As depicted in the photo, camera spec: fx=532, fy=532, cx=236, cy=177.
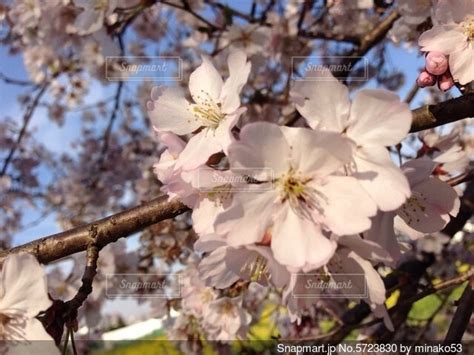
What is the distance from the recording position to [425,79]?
114 cm

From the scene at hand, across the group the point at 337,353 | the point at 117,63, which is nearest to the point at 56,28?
the point at 117,63

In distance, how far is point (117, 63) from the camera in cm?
354

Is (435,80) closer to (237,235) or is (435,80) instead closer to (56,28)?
(237,235)

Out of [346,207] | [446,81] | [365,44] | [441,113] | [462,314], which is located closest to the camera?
[346,207]

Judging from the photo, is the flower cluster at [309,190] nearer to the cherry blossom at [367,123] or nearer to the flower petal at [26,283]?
the cherry blossom at [367,123]

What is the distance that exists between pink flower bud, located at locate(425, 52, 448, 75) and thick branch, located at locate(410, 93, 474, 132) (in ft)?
0.58

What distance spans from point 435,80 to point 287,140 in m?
0.46

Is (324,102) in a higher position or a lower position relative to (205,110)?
lower

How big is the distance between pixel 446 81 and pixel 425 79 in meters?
0.04

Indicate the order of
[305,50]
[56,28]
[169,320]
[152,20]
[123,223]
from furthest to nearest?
[152,20]
[305,50]
[56,28]
[169,320]
[123,223]

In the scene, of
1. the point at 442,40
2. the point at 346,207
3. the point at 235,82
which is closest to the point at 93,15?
the point at 235,82

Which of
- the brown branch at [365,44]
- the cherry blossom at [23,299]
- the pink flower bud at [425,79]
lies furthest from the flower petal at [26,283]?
the brown branch at [365,44]

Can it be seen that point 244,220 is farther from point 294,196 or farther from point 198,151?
point 198,151

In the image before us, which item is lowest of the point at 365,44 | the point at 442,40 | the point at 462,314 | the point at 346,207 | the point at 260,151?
the point at 462,314
